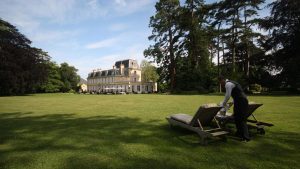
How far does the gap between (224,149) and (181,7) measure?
40.6 metres

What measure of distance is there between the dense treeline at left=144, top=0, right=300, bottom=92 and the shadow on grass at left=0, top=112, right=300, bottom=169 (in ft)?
85.8

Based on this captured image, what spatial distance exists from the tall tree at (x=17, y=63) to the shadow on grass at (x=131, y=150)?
114 ft

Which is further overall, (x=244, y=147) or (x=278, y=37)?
(x=278, y=37)

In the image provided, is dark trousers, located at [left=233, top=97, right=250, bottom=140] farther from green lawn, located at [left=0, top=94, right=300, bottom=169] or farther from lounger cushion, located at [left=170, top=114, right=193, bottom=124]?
lounger cushion, located at [left=170, top=114, right=193, bottom=124]

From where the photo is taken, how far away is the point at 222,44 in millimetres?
40219

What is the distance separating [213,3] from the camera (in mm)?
37375

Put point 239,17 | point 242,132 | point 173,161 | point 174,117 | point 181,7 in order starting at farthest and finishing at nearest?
point 181,7, point 239,17, point 174,117, point 242,132, point 173,161

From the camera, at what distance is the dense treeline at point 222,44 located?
28516 millimetres

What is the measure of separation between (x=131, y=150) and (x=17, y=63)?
40.3 meters

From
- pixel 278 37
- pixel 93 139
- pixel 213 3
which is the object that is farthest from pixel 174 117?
pixel 213 3

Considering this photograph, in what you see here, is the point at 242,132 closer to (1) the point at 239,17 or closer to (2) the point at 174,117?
(2) the point at 174,117

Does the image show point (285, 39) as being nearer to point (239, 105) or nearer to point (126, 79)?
point (239, 105)

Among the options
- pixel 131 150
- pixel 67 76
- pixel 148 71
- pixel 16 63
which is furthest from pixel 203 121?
pixel 67 76

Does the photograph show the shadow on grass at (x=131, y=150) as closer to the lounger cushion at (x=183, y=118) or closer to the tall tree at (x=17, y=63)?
the lounger cushion at (x=183, y=118)
